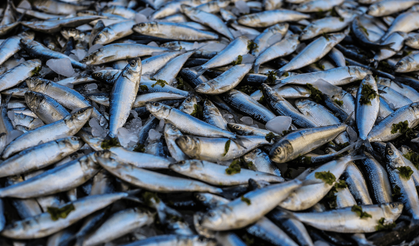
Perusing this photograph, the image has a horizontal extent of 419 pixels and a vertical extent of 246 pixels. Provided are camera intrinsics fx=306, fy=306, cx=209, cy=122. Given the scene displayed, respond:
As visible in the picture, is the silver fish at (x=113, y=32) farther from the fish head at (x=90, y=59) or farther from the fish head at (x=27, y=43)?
the fish head at (x=27, y=43)

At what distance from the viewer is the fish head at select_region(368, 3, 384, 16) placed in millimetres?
5406

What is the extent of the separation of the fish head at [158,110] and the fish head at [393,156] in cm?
238

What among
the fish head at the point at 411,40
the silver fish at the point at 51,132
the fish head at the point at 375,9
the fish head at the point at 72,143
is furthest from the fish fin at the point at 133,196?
the fish head at the point at 375,9

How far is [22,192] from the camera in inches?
102

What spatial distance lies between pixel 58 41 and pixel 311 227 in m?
4.28

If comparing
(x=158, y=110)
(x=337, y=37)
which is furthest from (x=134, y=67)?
(x=337, y=37)

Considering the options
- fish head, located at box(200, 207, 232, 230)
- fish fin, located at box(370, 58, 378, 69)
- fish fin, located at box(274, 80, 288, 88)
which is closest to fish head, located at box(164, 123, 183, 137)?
fish head, located at box(200, 207, 232, 230)

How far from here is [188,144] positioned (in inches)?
112

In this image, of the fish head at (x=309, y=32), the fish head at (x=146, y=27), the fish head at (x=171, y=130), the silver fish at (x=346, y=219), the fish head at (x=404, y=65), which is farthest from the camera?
the fish head at (x=309, y=32)

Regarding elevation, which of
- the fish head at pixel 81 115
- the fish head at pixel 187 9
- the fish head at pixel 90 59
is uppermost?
the fish head at pixel 187 9

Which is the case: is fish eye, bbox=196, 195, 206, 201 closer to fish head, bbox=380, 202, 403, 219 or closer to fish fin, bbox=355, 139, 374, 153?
fish head, bbox=380, 202, 403, 219

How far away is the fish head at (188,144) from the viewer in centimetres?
284

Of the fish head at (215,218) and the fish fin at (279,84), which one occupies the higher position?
the fish fin at (279,84)

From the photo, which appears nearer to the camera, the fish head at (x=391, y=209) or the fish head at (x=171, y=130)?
the fish head at (x=391, y=209)
